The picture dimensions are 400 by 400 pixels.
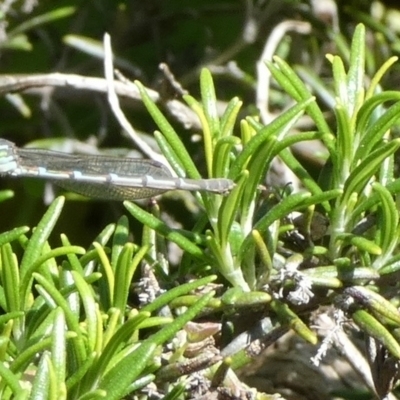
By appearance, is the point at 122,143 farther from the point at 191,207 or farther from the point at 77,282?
the point at 77,282

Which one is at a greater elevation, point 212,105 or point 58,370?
point 212,105

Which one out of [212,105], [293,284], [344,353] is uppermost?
[212,105]

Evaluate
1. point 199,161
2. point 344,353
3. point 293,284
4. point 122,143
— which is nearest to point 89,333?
point 293,284

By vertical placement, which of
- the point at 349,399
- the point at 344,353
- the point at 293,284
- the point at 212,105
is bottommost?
the point at 349,399

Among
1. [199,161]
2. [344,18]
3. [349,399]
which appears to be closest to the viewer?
[349,399]

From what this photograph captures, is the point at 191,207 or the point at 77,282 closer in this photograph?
the point at 77,282

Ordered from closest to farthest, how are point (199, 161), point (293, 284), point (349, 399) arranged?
point (293, 284), point (349, 399), point (199, 161)

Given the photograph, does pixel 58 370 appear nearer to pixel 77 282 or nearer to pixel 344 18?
pixel 77 282

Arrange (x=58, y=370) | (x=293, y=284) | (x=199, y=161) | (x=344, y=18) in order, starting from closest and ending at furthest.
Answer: (x=58, y=370), (x=293, y=284), (x=199, y=161), (x=344, y=18)

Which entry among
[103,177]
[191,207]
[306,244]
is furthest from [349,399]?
[191,207]
